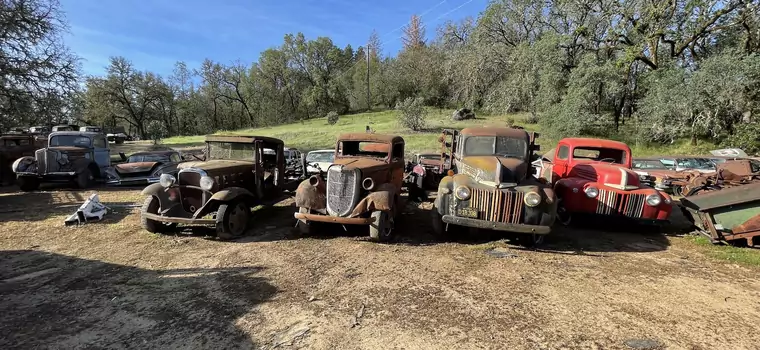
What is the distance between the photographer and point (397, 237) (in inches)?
274

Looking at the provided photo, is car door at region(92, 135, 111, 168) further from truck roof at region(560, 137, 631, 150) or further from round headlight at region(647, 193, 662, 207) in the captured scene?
round headlight at region(647, 193, 662, 207)

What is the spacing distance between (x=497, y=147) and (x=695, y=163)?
31.1 ft

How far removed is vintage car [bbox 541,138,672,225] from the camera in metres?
6.93

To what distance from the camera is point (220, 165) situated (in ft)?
24.2

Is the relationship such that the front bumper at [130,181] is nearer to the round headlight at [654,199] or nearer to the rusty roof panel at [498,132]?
the rusty roof panel at [498,132]

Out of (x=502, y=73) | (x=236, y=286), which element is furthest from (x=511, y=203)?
(x=502, y=73)

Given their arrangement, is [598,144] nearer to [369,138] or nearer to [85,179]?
[369,138]

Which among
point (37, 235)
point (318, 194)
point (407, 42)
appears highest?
point (407, 42)

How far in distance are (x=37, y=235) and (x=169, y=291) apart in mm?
4672

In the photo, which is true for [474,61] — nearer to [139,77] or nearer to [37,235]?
[37,235]

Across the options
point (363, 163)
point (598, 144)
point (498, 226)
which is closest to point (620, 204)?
point (598, 144)

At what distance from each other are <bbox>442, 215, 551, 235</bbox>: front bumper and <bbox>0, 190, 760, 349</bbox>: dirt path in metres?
0.47

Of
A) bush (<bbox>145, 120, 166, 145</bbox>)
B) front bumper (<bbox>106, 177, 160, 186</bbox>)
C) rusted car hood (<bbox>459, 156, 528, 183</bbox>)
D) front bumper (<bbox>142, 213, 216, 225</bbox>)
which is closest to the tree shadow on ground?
front bumper (<bbox>142, 213, 216, 225</bbox>)

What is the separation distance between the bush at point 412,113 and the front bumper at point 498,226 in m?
21.7
